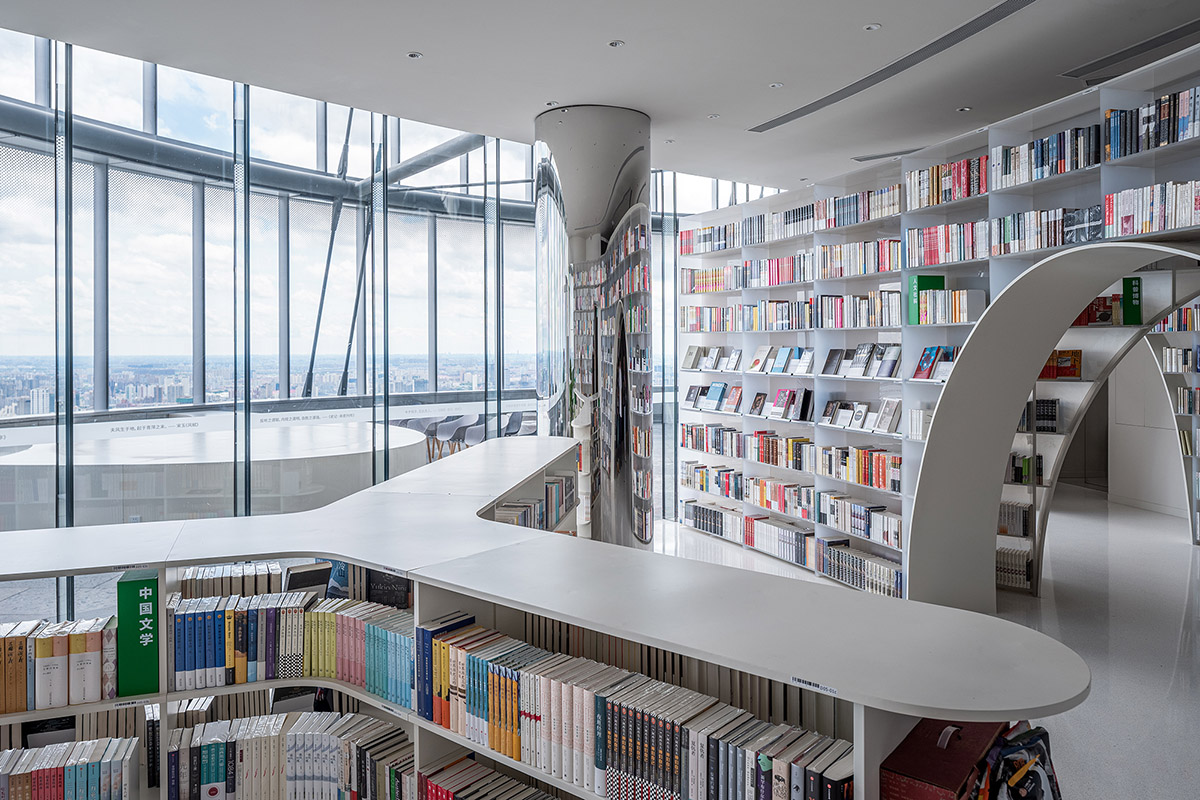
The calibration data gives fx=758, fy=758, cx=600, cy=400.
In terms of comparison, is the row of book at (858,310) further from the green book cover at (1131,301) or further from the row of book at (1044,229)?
the green book cover at (1131,301)

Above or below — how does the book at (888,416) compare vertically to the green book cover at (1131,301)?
below

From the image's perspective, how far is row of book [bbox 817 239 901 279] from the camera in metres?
6.04

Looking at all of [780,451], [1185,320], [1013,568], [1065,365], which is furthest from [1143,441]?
[780,451]

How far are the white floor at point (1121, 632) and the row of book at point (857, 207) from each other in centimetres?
312

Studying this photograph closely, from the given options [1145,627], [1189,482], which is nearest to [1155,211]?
[1145,627]

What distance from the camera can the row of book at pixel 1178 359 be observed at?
23.9ft

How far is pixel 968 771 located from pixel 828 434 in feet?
17.4

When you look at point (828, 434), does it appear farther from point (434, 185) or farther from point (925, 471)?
point (434, 185)

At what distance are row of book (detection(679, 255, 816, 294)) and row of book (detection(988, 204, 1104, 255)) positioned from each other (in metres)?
1.81

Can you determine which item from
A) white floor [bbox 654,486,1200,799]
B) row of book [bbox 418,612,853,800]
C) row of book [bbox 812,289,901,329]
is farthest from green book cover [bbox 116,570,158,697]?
row of book [bbox 812,289,901,329]

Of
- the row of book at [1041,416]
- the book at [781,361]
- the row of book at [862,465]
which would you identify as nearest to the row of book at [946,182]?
the row of book at [1041,416]

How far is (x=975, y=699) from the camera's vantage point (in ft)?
5.06

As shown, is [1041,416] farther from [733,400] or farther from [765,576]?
[765,576]

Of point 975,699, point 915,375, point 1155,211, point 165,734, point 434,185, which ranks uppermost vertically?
point 434,185
